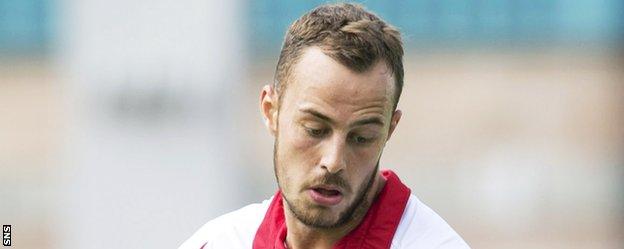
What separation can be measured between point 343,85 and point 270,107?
0.91 feet

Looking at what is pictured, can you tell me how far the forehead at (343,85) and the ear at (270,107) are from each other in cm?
14

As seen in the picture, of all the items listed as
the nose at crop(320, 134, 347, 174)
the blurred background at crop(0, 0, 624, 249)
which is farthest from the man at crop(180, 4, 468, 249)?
the blurred background at crop(0, 0, 624, 249)

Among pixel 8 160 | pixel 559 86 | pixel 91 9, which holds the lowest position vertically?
pixel 8 160

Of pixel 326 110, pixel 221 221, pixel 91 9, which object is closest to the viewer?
pixel 326 110

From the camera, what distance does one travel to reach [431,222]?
3.03 meters

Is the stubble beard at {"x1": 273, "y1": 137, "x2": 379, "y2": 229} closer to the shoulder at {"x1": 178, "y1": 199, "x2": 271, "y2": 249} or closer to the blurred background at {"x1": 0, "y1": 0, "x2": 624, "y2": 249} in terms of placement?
the shoulder at {"x1": 178, "y1": 199, "x2": 271, "y2": 249}

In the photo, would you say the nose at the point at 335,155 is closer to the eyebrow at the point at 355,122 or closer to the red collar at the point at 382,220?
the eyebrow at the point at 355,122

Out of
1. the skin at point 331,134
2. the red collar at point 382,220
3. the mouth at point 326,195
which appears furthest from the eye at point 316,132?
the red collar at point 382,220

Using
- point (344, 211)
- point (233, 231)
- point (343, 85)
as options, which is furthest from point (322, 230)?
point (343, 85)

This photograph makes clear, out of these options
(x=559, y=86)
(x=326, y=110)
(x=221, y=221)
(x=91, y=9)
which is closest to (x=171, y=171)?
(x=91, y=9)

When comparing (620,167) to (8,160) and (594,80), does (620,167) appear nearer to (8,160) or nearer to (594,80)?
(594,80)

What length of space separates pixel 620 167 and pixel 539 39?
4.12ft

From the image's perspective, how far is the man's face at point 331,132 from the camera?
2.87 m

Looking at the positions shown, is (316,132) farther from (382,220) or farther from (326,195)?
(382,220)
